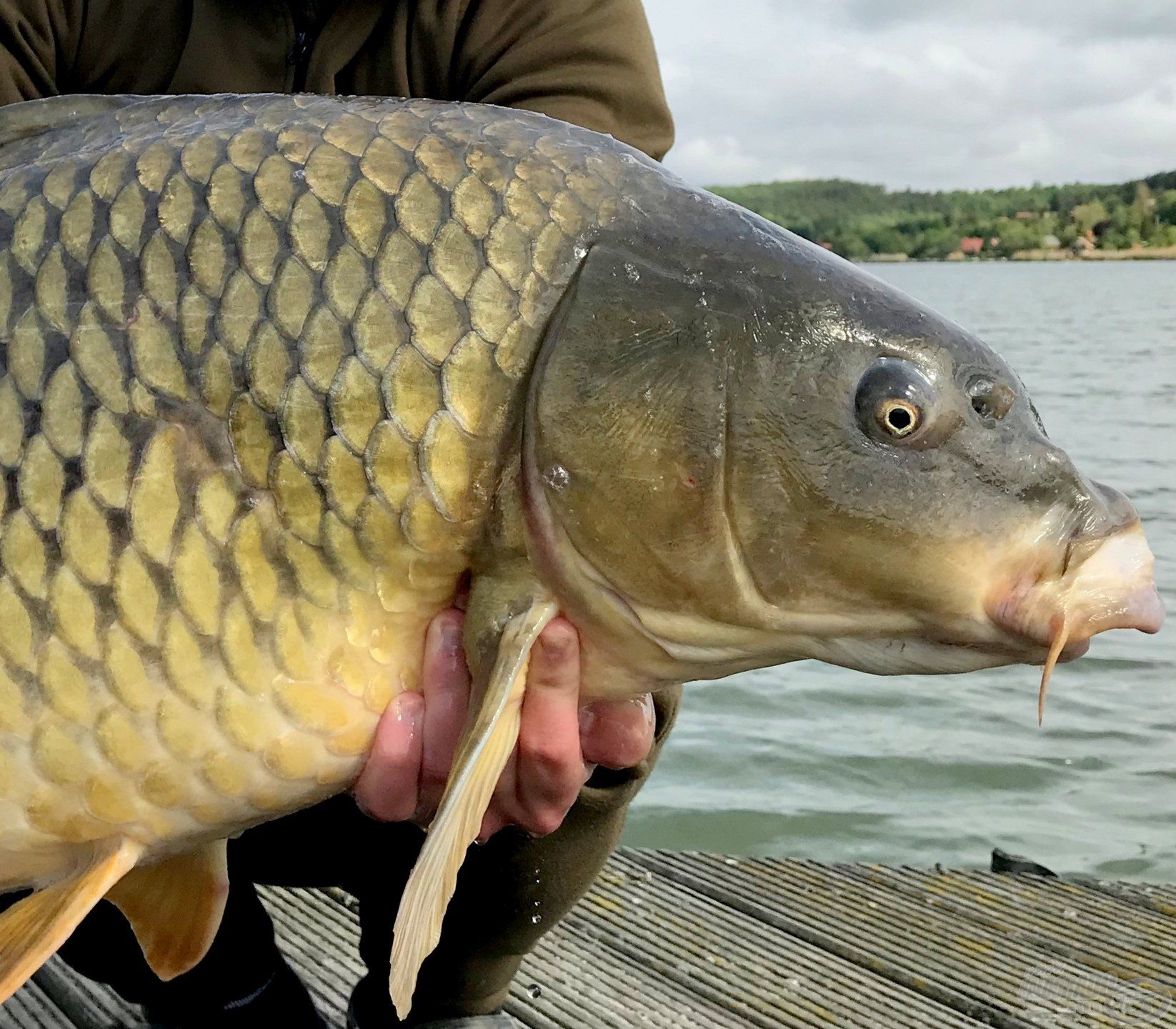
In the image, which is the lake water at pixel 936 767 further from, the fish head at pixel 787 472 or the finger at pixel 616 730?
the fish head at pixel 787 472

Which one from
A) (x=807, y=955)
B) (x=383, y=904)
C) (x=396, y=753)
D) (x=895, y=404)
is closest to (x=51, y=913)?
(x=396, y=753)

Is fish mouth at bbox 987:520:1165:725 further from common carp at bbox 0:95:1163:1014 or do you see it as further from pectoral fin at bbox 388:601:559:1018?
pectoral fin at bbox 388:601:559:1018

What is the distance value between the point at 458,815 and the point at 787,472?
1.36 feet

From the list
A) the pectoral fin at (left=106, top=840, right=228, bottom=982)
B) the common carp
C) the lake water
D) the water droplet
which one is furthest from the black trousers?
the lake water

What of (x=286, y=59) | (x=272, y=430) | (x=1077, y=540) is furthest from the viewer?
(x=286, y=59)

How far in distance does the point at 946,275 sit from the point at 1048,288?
42.6ft

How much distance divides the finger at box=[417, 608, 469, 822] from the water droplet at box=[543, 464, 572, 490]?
0.54ft

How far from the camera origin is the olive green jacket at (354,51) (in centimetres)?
186

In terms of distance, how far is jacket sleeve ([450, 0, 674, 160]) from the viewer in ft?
6.14

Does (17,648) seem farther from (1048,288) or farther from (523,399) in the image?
(1048,288)

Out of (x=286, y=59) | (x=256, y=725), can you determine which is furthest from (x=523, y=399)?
(x=286, y=59)

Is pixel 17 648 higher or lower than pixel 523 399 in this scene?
lower

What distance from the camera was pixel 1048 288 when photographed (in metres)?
36.0

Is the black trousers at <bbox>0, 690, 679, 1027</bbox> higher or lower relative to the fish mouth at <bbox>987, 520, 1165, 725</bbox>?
lower
